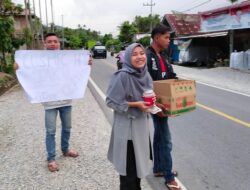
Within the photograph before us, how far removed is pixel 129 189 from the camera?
11.6 ft

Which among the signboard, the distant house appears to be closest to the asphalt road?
the signboard

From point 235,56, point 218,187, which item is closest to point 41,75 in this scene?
point 218,187

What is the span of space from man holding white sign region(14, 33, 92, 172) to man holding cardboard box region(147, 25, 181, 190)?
1.39 metres

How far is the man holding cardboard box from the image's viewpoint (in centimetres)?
408

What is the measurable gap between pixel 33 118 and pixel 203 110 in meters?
4.51

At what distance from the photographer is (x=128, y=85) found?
3.33m

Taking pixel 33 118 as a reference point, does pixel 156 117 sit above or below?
above

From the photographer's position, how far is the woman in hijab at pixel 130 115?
10.9ft

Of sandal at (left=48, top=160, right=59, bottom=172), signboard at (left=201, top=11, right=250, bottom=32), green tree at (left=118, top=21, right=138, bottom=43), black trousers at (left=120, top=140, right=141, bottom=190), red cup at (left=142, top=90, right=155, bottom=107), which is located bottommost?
sandal at (left=48, top=160, right=59, bottom=172)

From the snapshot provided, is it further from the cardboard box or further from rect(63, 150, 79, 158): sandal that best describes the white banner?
the cardboard box

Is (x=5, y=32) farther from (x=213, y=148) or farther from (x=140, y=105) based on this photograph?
(x=140, y=105)

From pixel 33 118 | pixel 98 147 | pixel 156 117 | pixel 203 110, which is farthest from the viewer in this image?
pixel 203 110

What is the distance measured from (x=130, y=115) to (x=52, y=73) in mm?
1954

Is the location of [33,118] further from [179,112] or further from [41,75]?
[179,112]
